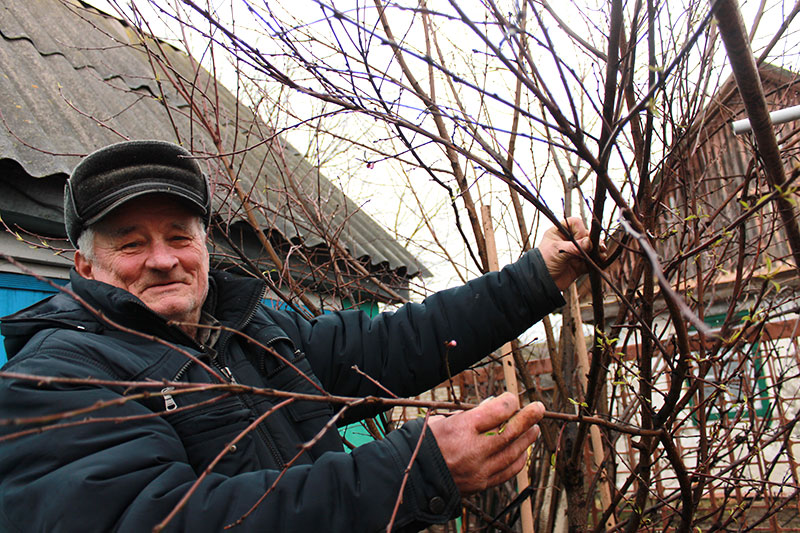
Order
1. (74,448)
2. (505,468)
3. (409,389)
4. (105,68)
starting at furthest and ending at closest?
(105,68)
(409,389)
(505,468)
(74,448)

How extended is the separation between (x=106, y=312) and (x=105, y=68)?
13.8 ft

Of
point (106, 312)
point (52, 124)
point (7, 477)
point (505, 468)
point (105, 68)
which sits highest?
point (105, 68)

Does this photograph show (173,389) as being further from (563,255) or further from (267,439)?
(563,255)

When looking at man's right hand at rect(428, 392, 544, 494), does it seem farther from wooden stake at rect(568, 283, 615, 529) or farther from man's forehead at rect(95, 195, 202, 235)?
wooden stake at rect(568, 283, 615, 529)

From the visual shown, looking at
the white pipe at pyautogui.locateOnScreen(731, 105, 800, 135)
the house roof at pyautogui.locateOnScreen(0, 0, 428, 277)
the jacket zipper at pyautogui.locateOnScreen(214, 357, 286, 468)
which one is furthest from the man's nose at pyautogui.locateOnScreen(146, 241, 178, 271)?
the white pipe at pyautogui.locateOnScreen(731, 105, 800, 135)

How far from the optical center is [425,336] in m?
2.06

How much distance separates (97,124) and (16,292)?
50.3 inches

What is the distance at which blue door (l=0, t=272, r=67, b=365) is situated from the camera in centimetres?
301

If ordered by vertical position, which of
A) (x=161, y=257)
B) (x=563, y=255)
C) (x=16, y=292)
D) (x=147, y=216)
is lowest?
(x=563, y=255)

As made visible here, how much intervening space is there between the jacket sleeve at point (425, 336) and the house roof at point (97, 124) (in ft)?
2.31

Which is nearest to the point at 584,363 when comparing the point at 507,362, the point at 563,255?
the point at 507,362

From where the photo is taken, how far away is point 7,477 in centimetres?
129

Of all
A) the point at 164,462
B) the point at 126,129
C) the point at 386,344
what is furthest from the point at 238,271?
Answer: the point at 164,462

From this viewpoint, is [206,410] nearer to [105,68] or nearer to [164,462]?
[164,462]
